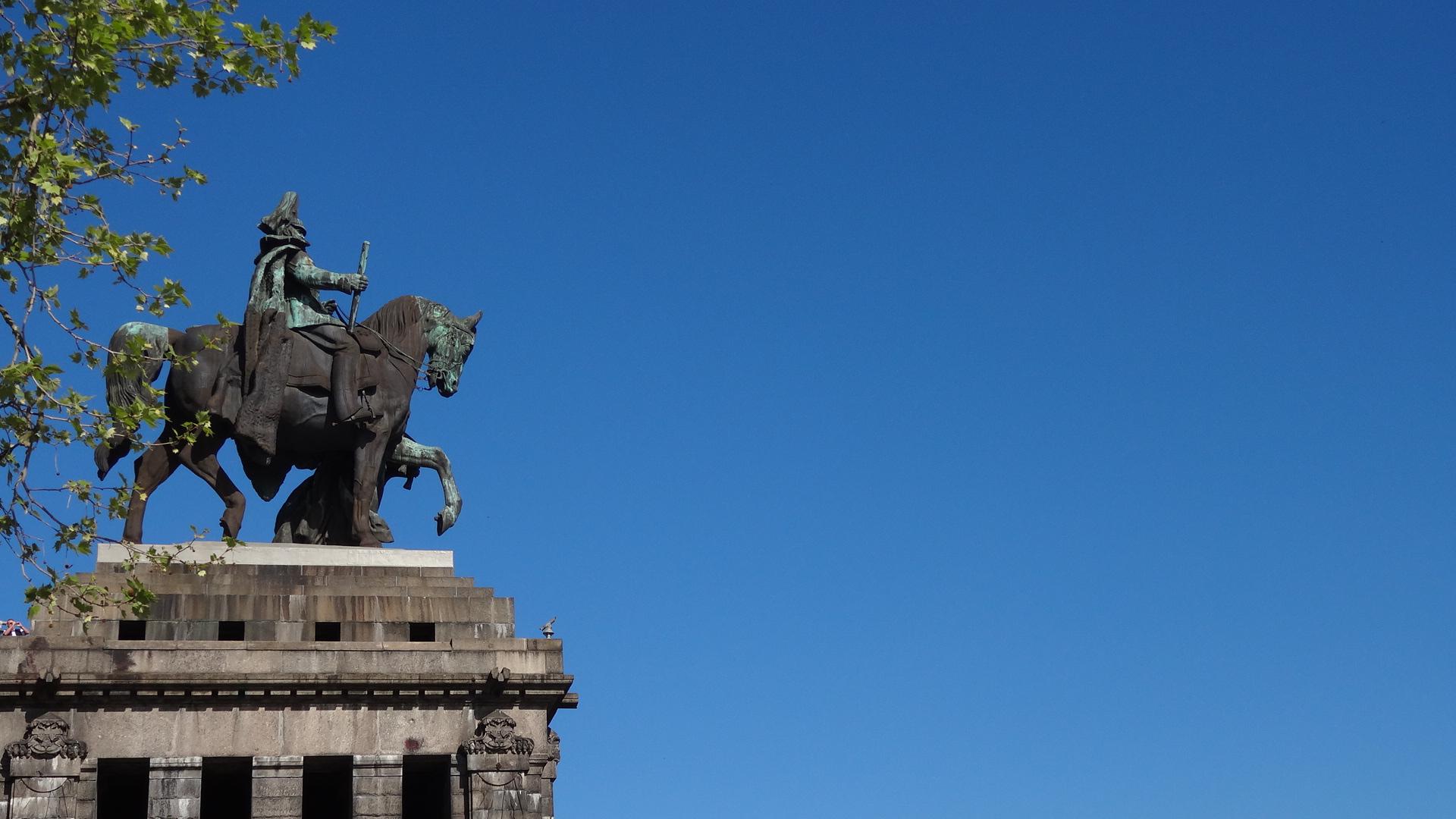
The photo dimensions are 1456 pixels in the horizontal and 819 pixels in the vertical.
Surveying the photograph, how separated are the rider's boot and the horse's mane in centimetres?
147

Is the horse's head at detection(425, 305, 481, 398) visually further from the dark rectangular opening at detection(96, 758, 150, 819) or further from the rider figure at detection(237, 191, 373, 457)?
the dark rectangular opening at detection(96, 758, 150, 819)

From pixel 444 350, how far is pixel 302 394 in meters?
4.03

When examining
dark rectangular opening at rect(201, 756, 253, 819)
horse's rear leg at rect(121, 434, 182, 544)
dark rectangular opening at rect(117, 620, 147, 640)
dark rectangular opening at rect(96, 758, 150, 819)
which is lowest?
dark rectangular opening at rect(201, 756, 253, 819)

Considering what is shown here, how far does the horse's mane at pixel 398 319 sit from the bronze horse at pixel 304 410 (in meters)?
0.02

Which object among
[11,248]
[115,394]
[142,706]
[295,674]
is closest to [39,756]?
[142,706]

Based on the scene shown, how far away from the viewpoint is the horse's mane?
42.4m

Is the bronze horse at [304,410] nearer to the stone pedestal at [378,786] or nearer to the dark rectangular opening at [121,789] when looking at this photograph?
the dark rectangular opening at [121,789]

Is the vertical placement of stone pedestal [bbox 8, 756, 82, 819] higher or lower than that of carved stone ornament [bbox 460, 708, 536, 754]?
lower

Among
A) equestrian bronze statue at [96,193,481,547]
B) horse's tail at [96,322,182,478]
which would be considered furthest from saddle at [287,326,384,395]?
horse's tail at [96,322,182,478]

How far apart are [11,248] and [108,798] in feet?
52.8

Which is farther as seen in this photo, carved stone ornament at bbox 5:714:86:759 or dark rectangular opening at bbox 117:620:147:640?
Result: dark rectangular opening at bbox 117:620:147:640

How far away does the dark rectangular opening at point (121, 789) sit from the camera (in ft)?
118

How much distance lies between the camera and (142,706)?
36.0 m

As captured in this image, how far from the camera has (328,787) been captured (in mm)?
39688
